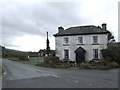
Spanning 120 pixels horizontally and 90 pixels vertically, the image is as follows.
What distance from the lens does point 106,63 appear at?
21.2 metres

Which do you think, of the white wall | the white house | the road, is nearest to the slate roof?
the white house

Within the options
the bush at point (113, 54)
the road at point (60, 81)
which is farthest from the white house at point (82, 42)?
the road at point (60, 81)

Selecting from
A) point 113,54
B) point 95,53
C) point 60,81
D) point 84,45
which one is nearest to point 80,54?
point 84,45

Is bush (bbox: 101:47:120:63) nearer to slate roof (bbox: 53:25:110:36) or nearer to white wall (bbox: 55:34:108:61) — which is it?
white wall (bbox: 55:34:108:61)

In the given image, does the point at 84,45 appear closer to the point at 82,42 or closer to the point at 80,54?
the point at 82,42

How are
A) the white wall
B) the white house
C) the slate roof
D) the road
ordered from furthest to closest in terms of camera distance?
the slate roof, the white house, the white wall, the road

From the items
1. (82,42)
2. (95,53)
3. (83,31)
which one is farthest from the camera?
(83,31)

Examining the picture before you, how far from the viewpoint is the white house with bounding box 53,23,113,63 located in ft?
85.4

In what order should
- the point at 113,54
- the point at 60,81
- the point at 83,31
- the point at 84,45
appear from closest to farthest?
the point at 60,81 < the point at 113,54 < the point at 84,45 < the point at 83,31

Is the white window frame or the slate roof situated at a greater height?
the slate roof

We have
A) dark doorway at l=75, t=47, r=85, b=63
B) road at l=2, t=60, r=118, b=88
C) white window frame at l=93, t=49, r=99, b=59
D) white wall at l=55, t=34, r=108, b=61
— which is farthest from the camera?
dark doorway at l=75, t=47, r=85, b=63

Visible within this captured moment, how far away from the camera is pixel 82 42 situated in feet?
90.2

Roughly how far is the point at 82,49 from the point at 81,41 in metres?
1.93

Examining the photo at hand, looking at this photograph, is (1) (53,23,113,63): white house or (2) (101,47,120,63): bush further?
(1) (53,23,113,63): white house
